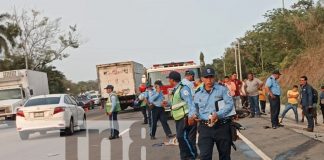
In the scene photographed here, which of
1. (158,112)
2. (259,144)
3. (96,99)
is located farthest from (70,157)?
(96,99)

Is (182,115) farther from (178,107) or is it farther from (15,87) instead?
(15,87)

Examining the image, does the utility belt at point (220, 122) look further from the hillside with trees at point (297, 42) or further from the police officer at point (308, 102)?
the hillside with trees at point (297, 42)

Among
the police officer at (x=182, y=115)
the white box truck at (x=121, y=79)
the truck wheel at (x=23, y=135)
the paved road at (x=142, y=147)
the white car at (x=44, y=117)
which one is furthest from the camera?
the white box truck at (x=121, y=79)

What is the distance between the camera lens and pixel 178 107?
10.8 metres

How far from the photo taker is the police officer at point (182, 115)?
10242 millimetres

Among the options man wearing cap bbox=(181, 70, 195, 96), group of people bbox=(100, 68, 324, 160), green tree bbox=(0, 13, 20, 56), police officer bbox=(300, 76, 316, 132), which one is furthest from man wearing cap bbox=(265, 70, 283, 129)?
green tree bbox=(0, 13, 20, 56)

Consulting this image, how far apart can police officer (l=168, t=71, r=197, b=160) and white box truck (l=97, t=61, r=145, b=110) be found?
25825 millimetres

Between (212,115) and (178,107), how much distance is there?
133 inches

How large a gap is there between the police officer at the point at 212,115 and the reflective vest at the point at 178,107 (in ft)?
9.64

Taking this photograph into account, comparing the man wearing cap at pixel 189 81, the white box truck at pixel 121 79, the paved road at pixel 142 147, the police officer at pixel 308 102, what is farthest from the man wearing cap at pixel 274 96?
the white box truck at pixel 121 79

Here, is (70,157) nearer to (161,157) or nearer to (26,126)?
(161,157)

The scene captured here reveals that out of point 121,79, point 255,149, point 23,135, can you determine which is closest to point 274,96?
point 255,149

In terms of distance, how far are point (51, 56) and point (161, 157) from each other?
60.0m

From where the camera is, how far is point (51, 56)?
70125 mm
